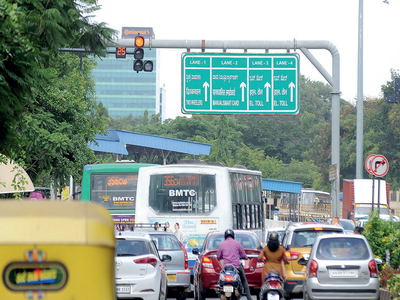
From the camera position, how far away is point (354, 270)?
13.2 metres

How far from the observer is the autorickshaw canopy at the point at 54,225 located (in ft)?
14.6

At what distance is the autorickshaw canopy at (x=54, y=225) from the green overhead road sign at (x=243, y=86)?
17.8 meters

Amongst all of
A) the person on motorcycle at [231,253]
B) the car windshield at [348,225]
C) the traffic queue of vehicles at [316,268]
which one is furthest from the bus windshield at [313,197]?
the person on motorcycle at [231,253]

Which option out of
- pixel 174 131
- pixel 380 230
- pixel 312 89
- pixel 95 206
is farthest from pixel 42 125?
pixel 312 89

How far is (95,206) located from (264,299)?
7808 millimetres

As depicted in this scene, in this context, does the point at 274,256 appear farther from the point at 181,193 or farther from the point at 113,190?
the point at 113,190

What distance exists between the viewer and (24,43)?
941 cm

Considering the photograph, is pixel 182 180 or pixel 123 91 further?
pixel 123 91

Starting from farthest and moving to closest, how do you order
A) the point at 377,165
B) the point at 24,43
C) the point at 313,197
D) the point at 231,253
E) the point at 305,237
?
the point at 313,197 → the point at 377,165 → the point at 305,237 → the point at 231,253 → the point at 24,43

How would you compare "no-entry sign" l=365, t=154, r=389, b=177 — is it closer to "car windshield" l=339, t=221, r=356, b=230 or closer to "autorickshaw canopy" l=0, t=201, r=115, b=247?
"car windshield" l=339, t=221, r=356, b=230

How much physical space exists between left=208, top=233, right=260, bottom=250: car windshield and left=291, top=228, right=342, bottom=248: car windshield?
89 cm

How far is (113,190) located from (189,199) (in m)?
6.26

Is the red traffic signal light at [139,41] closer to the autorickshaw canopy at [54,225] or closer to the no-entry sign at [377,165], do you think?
the no-entry sign at [377,165]

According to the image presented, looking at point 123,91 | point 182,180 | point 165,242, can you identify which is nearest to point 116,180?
point 182,180
